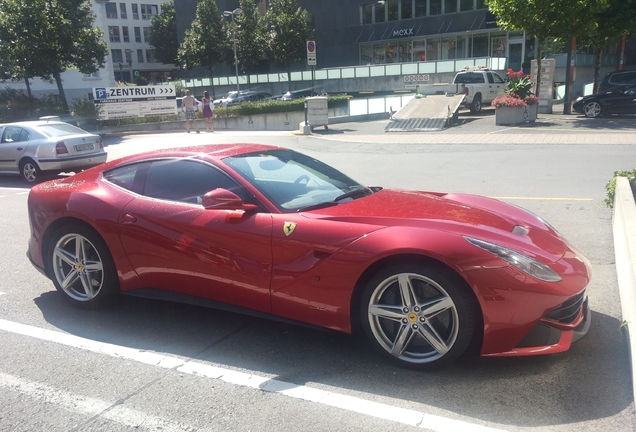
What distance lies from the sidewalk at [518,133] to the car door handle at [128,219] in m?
13.4

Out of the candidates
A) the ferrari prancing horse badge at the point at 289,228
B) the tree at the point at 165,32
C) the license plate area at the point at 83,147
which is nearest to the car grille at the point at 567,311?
the ferrari prancing horse badge at the point at 289,228

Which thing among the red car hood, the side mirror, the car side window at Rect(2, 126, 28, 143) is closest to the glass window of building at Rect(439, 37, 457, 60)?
the car side window at Rect(2, 126, 28, 143)

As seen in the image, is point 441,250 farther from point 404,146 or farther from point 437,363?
point 404,146

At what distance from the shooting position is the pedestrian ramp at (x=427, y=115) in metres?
21.8

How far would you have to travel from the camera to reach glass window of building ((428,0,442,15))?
46.7 m

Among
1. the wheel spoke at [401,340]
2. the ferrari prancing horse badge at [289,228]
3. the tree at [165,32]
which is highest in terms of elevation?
the tree at [165,32]

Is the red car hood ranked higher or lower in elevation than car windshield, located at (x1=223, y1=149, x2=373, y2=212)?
lower

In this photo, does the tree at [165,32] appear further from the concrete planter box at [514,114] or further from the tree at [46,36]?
the concrete planter box at [514,114]

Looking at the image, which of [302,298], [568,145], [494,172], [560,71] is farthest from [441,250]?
[560,71]

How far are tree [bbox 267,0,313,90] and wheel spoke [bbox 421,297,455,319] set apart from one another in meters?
46.1

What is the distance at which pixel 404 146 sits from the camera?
1672 cm

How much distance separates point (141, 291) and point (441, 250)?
2.56 meters

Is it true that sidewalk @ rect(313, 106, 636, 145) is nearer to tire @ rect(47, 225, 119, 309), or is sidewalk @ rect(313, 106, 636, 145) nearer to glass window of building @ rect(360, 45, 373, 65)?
tire @ rect(47, 225, 119, 309)

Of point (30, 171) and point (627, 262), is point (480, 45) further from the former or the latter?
point (627, 262)
